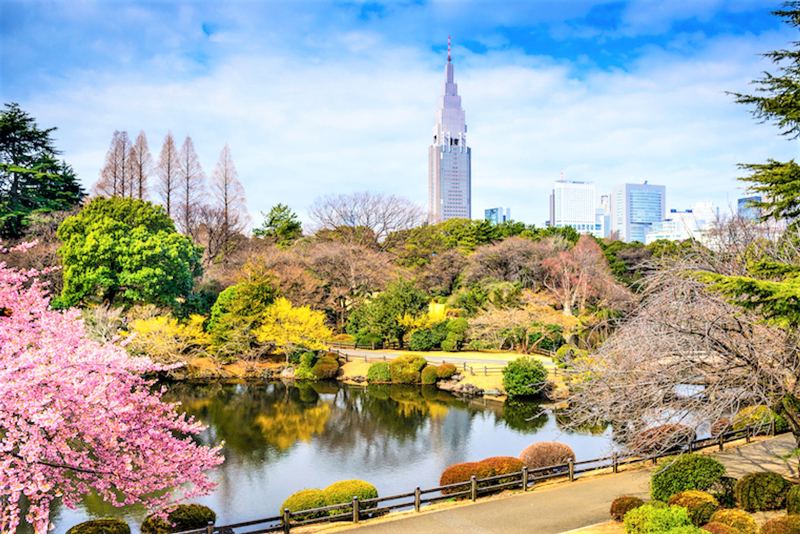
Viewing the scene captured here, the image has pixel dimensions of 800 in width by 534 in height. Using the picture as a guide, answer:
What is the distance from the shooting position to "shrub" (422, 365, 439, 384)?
29.9 meters

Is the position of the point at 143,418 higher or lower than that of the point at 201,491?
higher

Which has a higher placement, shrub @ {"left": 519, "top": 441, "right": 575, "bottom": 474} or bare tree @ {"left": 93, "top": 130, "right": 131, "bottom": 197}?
bare tree @ {"left": 93, "top": 130, "right": 131, "bottom": 197}

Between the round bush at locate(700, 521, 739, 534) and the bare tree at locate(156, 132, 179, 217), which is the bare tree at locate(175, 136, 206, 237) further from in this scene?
the round bush at locate(700, 521, 739, 534)

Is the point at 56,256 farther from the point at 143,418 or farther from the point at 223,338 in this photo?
the point at 143,418

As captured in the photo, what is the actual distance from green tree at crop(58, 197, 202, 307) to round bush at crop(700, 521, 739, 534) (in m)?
29.7

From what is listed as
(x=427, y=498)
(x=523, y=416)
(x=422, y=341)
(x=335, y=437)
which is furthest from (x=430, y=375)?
(x=427, y=498)

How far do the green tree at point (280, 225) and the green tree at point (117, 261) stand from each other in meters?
23.3

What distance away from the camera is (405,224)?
5219 centimetres

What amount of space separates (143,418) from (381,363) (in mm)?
23281

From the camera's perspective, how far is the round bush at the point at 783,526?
823 cm

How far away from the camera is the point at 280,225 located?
59.4m

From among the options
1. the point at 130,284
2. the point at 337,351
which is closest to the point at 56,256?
the point at 130,284

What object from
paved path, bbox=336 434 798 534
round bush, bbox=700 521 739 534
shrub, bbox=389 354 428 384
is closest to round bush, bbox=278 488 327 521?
paved path, bbox=336 434 798 534

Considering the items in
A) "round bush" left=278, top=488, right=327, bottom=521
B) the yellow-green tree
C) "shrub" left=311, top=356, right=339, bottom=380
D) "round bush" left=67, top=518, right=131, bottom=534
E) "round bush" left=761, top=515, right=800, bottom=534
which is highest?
the yellow-green tree
